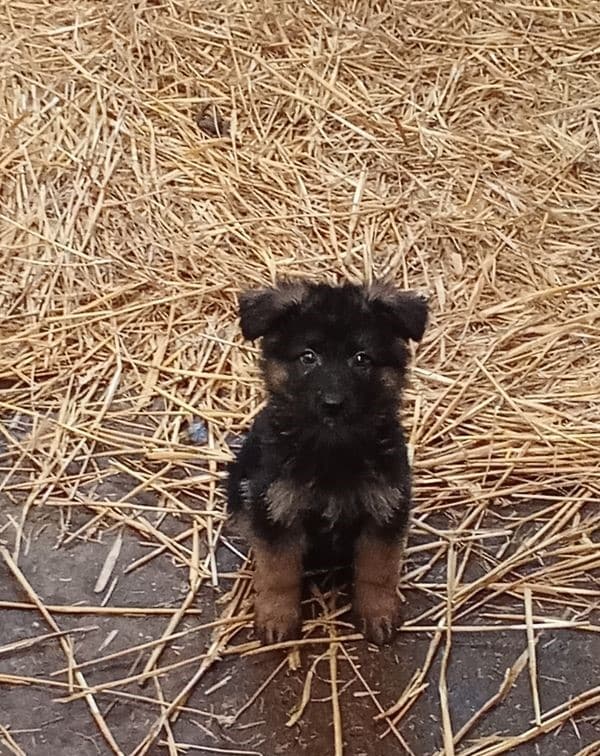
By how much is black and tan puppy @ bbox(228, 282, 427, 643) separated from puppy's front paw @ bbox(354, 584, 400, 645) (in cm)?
11

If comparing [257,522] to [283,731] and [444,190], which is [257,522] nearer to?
[283,731]

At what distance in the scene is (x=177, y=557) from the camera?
415 centimetres

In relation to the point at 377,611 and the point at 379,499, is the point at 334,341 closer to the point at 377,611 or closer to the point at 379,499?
the point at 379,499

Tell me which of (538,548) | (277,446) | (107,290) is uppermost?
(277,446)

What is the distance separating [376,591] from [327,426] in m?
0.63

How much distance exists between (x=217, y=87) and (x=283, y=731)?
3850mm

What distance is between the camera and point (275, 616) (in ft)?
12.3

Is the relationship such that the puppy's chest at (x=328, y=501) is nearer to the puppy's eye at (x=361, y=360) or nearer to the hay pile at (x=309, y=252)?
the puppy's eye at (x=361, y=360)

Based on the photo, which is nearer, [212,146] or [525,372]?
[525,372]

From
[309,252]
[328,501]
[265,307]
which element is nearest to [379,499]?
[328,501]

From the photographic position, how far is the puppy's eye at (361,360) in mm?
3525

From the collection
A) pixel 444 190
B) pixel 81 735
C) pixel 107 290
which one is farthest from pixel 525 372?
pixel 81 735

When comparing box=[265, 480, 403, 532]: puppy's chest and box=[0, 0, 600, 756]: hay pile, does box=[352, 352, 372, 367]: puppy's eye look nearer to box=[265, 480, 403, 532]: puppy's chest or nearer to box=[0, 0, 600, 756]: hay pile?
box=[265, 480, 403, 532]: puppy's chest

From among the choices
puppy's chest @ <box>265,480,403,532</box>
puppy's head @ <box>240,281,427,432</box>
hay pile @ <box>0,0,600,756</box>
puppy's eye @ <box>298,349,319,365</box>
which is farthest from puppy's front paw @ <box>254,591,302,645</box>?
puppy's eye @ <box>298,349,319,365</box>
